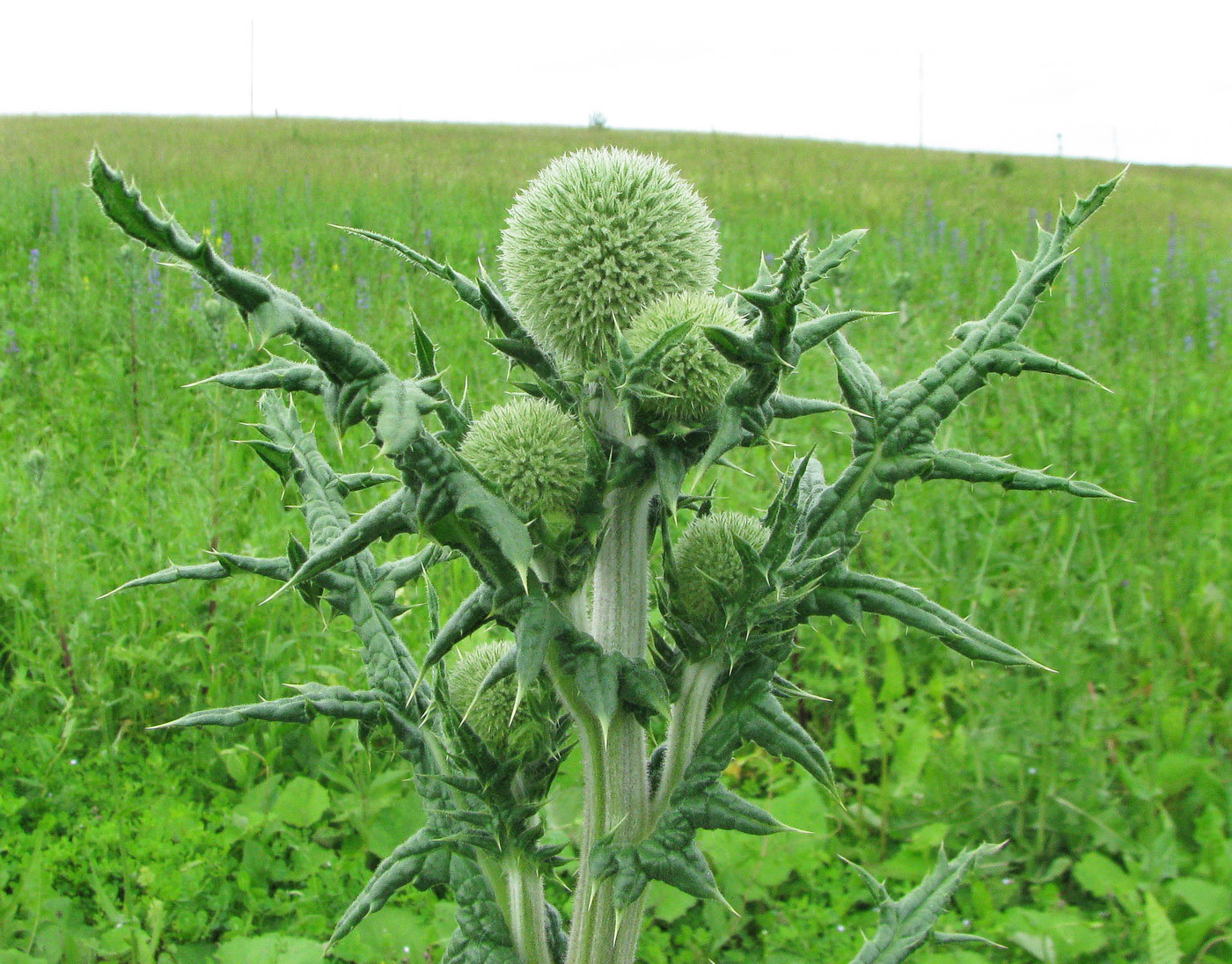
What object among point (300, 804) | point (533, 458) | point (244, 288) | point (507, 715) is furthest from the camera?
point (300, 804)

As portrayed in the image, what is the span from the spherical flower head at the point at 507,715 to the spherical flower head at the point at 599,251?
589 mm

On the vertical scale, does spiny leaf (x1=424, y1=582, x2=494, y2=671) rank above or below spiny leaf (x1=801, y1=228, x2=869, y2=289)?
below

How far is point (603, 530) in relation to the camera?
1578 millimetres

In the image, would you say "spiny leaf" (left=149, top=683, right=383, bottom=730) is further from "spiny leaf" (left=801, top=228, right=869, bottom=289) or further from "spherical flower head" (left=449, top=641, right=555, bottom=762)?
"spiny leaf" (left=801, top=228, right=869, bottom=289)

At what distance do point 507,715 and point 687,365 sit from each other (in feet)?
2.52

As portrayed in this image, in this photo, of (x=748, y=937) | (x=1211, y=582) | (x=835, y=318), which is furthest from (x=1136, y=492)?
(x=835, y=318)

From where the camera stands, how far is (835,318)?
1.42 metres

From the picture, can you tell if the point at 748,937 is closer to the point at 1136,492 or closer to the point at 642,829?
the point at 642,829

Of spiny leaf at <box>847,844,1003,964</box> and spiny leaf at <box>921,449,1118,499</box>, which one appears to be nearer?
spiny leaf at <box>921,449,1118,499</box>

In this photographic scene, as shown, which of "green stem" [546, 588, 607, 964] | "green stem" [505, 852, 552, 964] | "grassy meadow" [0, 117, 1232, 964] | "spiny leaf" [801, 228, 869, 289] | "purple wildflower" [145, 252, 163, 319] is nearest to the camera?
"green stem" [546, 588, 607, 964]

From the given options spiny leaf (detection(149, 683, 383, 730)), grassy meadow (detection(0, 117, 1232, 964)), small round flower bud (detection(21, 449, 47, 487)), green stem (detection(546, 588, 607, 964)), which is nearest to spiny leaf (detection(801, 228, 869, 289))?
green stem (detection(546, 588, 607, 964))

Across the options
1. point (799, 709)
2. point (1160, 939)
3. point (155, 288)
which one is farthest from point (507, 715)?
point (155, 288)

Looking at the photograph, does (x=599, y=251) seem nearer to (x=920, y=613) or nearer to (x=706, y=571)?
(x=706, y=571)

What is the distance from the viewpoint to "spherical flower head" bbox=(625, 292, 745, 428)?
145 cm
